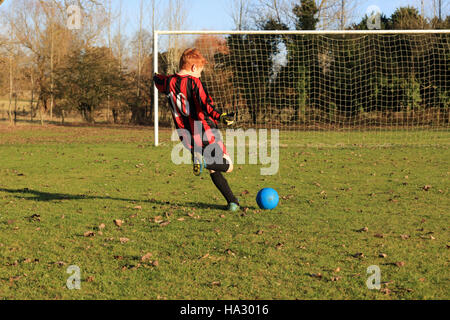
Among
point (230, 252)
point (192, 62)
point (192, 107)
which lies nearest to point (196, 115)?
point (192, 107)

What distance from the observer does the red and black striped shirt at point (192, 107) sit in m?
6.11

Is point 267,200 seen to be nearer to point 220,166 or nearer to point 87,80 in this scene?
point 220,166

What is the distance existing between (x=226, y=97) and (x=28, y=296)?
19.8 m

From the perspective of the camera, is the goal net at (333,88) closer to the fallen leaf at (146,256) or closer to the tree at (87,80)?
the tree at (87,80)

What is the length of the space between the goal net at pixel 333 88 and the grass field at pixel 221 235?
1254cm

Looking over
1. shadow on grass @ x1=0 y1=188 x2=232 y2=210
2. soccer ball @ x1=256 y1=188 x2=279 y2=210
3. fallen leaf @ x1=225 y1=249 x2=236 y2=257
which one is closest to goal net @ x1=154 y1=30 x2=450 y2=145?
shadow on grass @ x1=0 y1=188 x2=232 y2=210

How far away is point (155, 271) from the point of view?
4.23 meters

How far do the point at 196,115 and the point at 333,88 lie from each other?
61.5ft

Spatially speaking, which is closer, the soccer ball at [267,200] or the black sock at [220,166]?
the black sock at [220,166]

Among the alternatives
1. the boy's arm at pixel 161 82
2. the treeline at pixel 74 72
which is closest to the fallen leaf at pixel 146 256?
the boy's arm at pixel 161 82

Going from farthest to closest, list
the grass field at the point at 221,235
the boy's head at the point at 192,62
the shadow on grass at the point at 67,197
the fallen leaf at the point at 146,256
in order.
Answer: the shadow on grass at the point at 67,197
the boy's head at the point at 192,62
the fallen leaf at the point at 146,256
the grass field at the point at 221,235

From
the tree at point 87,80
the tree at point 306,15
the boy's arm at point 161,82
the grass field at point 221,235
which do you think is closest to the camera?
the grass field at point 221,235

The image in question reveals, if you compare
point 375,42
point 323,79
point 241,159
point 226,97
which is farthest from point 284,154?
point 375,42
